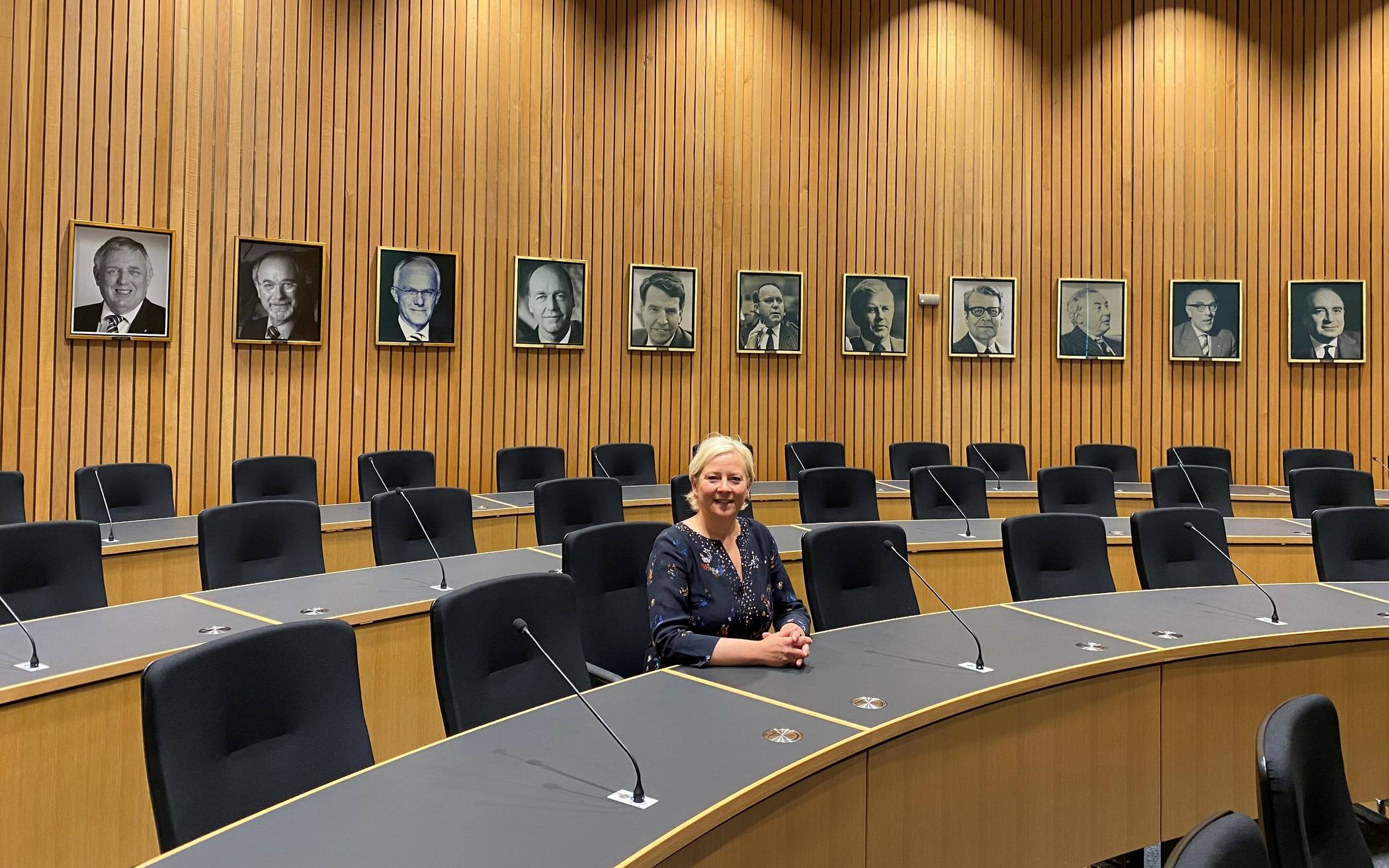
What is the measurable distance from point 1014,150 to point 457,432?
5889 millimetres

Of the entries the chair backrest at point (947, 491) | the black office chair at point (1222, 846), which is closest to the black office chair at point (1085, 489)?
the chair backrest at point (947, 491)

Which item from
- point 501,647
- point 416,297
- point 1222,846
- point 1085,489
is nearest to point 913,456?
point 1085,489

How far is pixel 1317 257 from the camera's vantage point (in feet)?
35.0

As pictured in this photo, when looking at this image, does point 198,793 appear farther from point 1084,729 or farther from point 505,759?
point 1084,729

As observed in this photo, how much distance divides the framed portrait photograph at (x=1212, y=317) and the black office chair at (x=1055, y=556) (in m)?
6.50

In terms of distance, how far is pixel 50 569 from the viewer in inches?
162

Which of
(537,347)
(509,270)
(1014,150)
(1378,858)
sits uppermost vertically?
(1014,150)

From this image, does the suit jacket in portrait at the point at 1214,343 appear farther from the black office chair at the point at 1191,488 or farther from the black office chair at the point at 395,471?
the black office chair at the point at 395,471

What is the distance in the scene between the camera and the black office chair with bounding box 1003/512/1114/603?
4.68 metres

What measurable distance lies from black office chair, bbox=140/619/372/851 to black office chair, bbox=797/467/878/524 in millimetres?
4387

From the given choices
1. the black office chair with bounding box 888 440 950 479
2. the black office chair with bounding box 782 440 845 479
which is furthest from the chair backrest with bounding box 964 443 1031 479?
the black office chair with bounding box 782 440 845 479

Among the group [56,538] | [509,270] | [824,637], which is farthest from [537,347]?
[824,637]

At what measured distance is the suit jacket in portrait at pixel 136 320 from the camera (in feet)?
24.7

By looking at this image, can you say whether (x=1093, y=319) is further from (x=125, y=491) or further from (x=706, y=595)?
(x=125, y=491)
